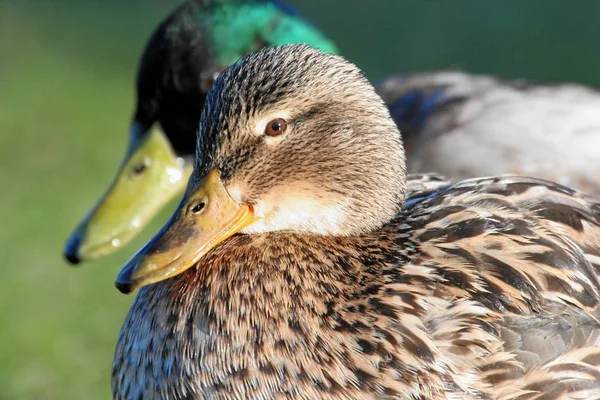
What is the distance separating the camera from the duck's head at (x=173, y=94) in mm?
3857

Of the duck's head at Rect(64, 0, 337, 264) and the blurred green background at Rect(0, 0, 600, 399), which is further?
the blurred green background at Rect(0, 0, 600, 399)

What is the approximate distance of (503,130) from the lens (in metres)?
3.85

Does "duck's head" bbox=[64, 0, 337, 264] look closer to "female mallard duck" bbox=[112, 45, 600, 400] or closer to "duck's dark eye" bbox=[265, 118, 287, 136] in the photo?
"female mallard duck" bbox=[112, 45, 600, 400]

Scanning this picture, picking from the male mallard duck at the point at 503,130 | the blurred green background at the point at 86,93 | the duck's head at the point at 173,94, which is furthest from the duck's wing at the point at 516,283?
the blurred green background at the point at 86,93

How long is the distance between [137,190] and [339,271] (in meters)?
1.70

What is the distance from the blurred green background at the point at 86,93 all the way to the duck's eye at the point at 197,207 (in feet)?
6.69

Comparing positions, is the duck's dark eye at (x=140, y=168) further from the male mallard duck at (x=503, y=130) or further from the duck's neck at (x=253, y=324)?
the duck's neck at (x=253, y=324)

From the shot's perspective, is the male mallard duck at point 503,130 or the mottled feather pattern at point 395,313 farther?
the male mallard duck at point 503,130

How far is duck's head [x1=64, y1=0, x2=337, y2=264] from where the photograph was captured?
386 cm

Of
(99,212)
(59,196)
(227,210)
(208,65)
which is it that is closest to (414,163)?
(208,65)

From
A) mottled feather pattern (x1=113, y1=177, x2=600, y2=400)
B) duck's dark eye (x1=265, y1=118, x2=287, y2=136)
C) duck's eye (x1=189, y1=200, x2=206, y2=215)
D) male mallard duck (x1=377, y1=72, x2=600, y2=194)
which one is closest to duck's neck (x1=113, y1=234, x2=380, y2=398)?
mottled feather pattern (x1=113, y1=177, x2=600, y2=400)

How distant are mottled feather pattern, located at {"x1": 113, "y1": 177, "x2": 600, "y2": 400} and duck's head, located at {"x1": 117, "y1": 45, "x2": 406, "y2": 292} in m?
0.07

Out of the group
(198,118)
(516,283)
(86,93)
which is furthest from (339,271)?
(86,93)

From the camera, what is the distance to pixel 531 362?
2.24 metres
